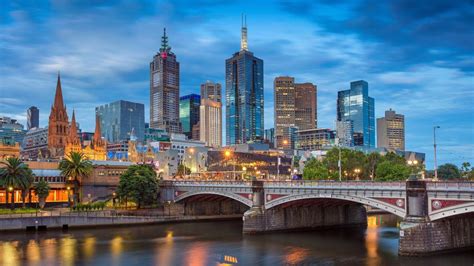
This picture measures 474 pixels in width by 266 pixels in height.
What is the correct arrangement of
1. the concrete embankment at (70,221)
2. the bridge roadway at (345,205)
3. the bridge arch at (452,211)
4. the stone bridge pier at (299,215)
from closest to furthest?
the bridge arch at (452,211), the bridge roadway at (345,205), the stone bridge pier at (299,215), the concrete embankment at (70,221)

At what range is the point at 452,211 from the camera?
55.8 meters

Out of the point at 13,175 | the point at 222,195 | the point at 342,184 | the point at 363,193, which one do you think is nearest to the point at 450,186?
the point at 363,193

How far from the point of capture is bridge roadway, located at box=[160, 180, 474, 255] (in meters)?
57.5

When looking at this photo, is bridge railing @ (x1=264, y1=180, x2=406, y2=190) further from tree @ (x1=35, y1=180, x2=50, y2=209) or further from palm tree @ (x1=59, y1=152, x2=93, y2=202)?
tree @ (x1=35, y1=180, x2=50, y2=209)

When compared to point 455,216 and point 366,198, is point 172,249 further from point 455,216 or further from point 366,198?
point 455,216

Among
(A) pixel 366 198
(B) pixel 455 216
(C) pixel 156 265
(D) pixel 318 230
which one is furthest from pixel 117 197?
(B) pixel 455 216

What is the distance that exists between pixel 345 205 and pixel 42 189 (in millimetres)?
62538

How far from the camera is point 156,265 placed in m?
57.4

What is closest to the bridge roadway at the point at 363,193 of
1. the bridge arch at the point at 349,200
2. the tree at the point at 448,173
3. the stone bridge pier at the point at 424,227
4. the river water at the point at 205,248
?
the bridge arch at the point at 349,200

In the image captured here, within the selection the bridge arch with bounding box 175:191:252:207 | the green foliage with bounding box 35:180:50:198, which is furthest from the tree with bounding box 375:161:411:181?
the green foliage with bounding box 35:180:50:198

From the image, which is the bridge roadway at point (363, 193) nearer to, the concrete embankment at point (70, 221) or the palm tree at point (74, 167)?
the concrete embankment at point (70, 221)

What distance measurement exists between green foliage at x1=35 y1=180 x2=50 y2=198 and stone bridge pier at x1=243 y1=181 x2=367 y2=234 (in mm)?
47858

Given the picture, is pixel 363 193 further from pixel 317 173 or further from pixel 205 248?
pixel 317 173

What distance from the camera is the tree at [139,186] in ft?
342
